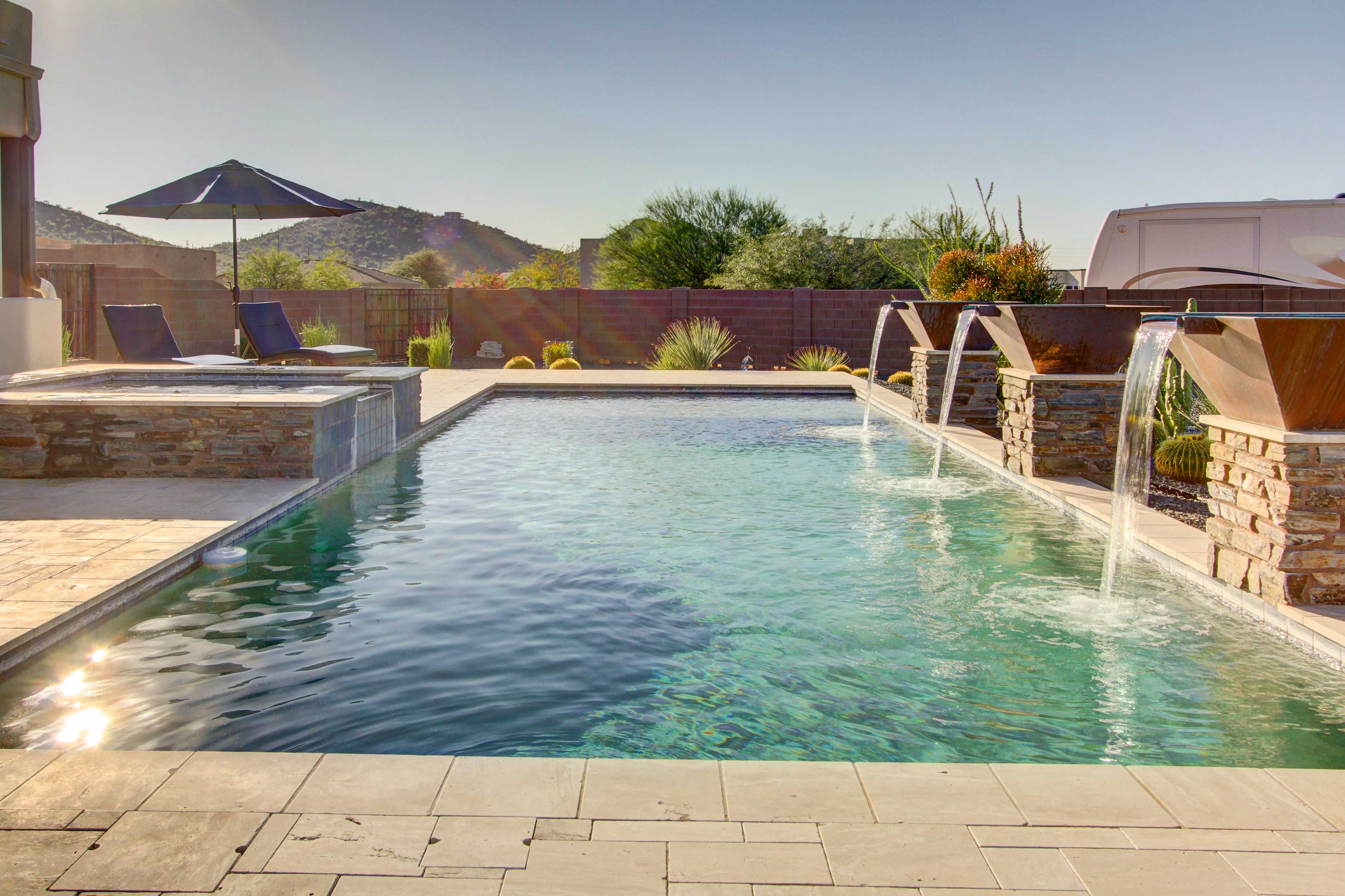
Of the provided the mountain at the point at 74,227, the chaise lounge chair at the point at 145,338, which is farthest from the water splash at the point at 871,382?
the mountain at the point at 74,227

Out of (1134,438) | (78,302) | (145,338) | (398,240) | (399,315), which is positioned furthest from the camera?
(398,240)

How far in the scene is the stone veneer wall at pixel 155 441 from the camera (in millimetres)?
6191

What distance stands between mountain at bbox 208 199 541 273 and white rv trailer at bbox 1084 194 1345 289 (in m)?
50.8

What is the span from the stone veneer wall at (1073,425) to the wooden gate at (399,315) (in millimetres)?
13825

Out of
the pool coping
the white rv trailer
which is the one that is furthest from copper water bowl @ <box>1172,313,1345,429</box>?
the white rv trailer

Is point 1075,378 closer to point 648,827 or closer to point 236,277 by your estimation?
point 648,827

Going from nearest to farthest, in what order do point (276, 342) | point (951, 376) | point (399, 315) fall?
1. point (951, 376)
2. point (276, 342)
3. point (399, 315)

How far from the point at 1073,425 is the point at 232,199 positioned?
8874 millimetres

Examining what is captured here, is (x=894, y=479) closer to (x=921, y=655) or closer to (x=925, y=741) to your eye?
(x=921, y=655)

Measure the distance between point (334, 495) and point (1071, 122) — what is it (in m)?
14.9

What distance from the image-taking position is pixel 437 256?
61.8 m

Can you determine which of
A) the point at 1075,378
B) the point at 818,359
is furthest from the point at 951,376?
the point at 818,359

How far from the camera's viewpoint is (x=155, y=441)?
20.4 ft

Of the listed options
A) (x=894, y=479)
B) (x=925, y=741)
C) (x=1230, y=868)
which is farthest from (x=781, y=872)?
(x=894, y=479)
